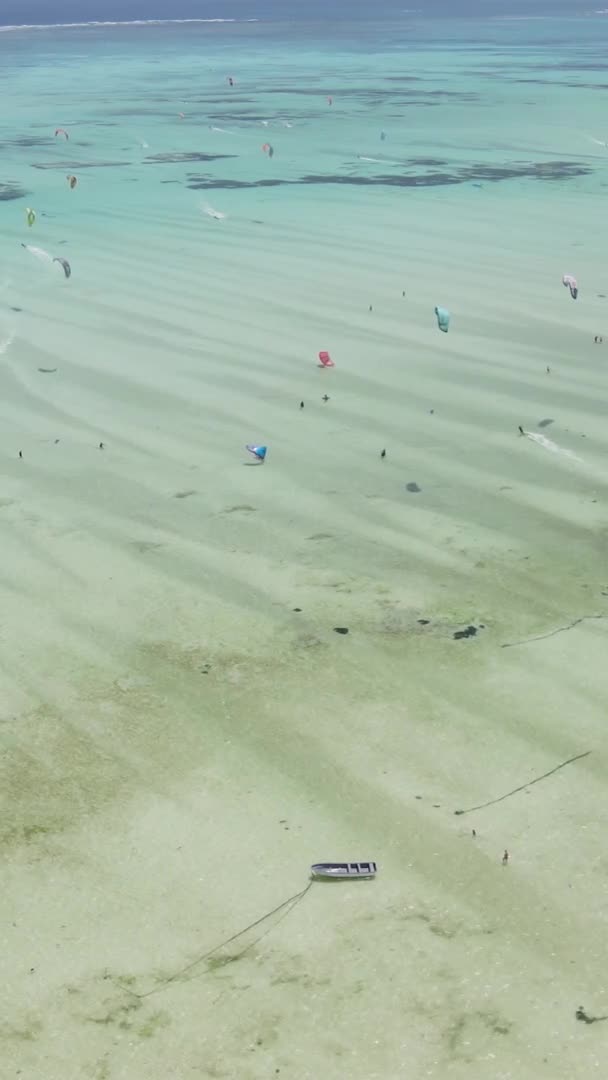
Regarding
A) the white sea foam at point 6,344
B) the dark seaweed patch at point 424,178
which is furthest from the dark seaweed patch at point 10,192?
the white sea foam at point 6,344

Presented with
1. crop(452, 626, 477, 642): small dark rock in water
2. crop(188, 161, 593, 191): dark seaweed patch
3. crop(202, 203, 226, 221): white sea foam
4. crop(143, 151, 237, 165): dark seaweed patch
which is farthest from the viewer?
crop(143, 151, 237, 165): dark seaweed patch

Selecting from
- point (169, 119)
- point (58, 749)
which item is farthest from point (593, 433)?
point (169, 119)

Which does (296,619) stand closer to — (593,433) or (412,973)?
(412,973)

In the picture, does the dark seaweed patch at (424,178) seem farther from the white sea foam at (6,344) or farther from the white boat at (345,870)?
the white boat at (345,870)

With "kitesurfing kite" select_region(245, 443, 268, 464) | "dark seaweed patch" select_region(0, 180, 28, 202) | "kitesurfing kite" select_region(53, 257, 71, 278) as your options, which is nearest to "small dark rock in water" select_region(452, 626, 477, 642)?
"kitesurfing kite" select_region(245, 443, 268, 464)

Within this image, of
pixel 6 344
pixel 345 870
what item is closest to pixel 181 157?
pixel 6 344

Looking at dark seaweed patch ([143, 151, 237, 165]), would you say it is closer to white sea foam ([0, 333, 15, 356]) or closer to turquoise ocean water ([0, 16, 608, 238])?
turquoise ocean water ([0, 16, 608, 238])

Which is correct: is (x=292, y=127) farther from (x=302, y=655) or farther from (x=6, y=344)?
(x=302, y=655)
